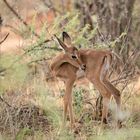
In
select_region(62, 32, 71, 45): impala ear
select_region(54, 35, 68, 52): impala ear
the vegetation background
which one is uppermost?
select_region(62, 32, 71, 45): impala ear

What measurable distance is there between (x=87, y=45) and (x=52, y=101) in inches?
69.2

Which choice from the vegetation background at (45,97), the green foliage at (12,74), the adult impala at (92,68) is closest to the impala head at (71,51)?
the adult impala at (92,68)

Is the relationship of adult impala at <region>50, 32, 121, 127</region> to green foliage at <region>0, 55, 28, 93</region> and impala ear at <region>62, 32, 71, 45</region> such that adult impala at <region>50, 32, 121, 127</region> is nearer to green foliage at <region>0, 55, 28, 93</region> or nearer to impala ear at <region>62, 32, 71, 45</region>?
impala ear at <region>62, 32, 71, 45</region>

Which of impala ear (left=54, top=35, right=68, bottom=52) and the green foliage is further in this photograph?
impala ear (left=54, top=35, right=68, bottom=52)

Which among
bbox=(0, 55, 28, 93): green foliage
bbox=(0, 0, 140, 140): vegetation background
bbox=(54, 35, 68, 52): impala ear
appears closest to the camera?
bbox=(0, 55, 28, 93): green foliage

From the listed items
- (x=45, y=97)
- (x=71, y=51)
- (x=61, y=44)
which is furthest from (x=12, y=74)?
(x=71, y=51)

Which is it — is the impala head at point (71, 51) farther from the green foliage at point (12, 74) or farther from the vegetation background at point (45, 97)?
the green foliage at point (12, 74)

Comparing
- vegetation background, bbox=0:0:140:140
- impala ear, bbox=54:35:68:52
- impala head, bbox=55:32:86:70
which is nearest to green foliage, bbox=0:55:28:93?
A: vegetation background, bbox=0:0:140:140

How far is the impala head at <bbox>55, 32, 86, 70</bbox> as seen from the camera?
23.3 feet

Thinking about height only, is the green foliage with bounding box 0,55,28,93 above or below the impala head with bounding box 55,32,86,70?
below

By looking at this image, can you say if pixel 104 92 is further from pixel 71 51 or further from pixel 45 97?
pixel 45 97

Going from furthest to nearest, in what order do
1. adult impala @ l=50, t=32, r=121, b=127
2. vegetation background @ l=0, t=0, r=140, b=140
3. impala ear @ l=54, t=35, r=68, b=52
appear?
1. adult impala @ l=50, t=32, r=121, b=127
2. impala ear @ l=54, t=35, r=68, b=52
3. vegetation background @ l=0, t=0, r=140, b=140

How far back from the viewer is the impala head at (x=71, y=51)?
711cm

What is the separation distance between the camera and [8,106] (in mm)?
6617
